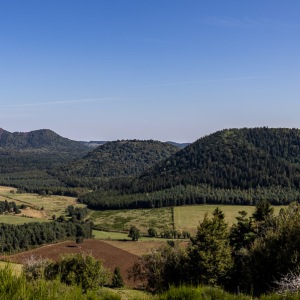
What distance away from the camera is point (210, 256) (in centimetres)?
4847

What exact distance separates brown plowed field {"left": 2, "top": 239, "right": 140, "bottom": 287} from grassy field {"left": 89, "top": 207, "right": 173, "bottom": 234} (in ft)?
119

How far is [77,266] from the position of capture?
5778 cm

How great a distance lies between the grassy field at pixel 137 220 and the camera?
162 metres

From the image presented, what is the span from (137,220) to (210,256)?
13082 cm

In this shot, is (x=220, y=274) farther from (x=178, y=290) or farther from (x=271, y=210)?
(x=178, y=290)

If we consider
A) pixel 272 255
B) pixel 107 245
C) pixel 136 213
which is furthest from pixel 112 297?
pixel 136 213

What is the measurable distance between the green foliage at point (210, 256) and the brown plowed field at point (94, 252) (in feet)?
131

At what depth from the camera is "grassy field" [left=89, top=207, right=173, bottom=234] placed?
530 feet

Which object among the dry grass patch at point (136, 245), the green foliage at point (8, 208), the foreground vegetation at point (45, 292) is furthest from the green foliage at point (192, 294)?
the green foliage at point (8, 208)

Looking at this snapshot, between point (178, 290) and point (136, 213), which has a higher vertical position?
point (178, 290)

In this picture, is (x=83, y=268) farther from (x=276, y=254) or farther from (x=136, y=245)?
(x=136, y=245)

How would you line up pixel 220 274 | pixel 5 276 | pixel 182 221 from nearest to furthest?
pixel 5 276 < pixel 220 274 < pixel 182 221

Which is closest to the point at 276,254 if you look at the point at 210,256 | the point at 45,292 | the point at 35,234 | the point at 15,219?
the point at 210,256

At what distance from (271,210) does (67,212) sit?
516 ft
